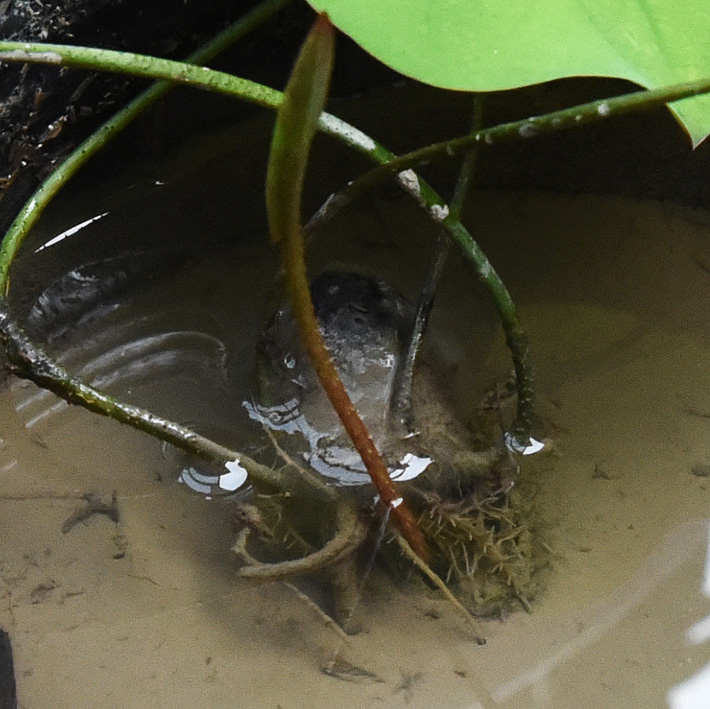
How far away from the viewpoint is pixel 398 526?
722 mm

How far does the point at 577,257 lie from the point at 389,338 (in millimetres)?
302

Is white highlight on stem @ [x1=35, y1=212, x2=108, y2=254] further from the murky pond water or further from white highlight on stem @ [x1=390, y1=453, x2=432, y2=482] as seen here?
white highlight on stem @ [x1=390, y1=453, x2=432, y2=482]

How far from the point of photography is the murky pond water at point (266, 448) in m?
0.71

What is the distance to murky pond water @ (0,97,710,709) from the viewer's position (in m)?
0.71

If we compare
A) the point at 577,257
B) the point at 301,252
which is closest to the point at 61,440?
the point at 301,252

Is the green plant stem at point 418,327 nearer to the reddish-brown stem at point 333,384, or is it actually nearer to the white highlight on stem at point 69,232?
the reddish-brown stem at point 333,384

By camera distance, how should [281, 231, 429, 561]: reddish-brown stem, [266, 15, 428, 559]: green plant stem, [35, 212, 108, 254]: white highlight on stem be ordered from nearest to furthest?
[266, 15, 428, 559]: green plant stem < [281, 231, 429, 561]: reddish-brown stem < [35, 212, 108, 254]: white highlight on stem

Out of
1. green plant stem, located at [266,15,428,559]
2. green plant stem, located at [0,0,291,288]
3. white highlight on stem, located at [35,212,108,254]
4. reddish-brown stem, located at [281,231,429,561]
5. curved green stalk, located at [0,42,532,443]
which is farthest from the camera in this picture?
white highlight on stem, located at [35,212,108,254]

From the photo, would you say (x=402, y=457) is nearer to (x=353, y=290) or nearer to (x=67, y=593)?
(x=353, y=290)

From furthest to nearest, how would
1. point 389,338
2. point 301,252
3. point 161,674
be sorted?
point 389,338
point 161,674
point 301,252

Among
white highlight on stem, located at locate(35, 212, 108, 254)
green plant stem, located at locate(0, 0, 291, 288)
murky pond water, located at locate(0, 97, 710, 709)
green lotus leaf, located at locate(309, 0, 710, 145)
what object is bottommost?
murky pond water, located at locate(0, 97, 710, 709)

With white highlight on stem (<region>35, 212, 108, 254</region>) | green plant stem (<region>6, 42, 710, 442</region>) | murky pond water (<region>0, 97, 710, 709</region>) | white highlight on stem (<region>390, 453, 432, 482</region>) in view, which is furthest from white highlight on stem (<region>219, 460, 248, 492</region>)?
white highlight on stem (<region>35, 212, 108, 254</region>)

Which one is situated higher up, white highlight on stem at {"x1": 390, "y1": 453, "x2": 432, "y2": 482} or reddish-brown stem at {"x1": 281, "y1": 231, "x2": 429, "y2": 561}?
reddish-brown stem at {"x1": 281, "y1": 231, "x2": 429, "y2": 561}

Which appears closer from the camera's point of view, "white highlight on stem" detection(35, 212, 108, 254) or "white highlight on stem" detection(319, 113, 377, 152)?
"white highlight on stem" detection(319, 113, 377, 152)
